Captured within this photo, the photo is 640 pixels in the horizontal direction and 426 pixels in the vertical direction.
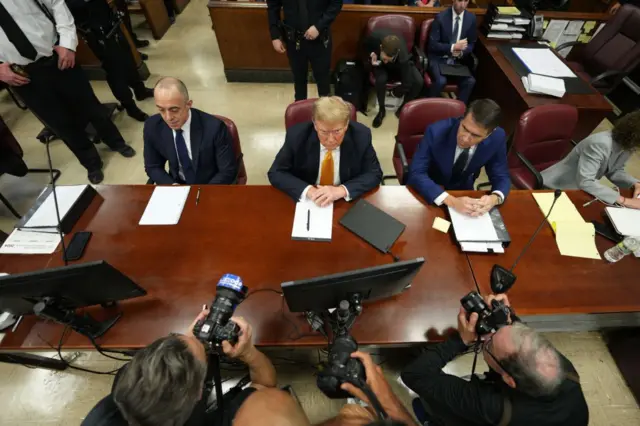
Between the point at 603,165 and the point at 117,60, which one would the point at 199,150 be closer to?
the point at 117,60

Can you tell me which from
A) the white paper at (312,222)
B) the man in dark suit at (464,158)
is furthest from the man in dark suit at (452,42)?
the white paper at (312,222)

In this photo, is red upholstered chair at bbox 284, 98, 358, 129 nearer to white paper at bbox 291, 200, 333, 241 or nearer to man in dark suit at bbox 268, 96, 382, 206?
man in dark suit at bbox 268, 96, 382, 206

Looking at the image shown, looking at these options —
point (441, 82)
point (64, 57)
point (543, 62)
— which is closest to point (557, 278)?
point (441, 82)

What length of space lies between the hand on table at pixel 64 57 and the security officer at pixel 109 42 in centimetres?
67

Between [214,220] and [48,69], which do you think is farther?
[48,69]

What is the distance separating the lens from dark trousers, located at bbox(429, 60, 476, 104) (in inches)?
139

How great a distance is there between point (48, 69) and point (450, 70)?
12.5 ft

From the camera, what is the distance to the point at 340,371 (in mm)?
1140

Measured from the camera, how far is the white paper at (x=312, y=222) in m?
1.75

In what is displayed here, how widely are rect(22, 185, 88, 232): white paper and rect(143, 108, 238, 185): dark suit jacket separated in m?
0.49

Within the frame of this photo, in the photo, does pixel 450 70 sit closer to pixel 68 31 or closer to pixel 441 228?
pixel 441 228

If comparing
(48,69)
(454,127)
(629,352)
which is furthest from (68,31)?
(629,352)

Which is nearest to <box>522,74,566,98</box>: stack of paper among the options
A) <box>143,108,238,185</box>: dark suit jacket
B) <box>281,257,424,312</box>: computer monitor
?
<box>281,257,424,312</box>: computer monitor

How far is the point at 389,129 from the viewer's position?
3.88 m
